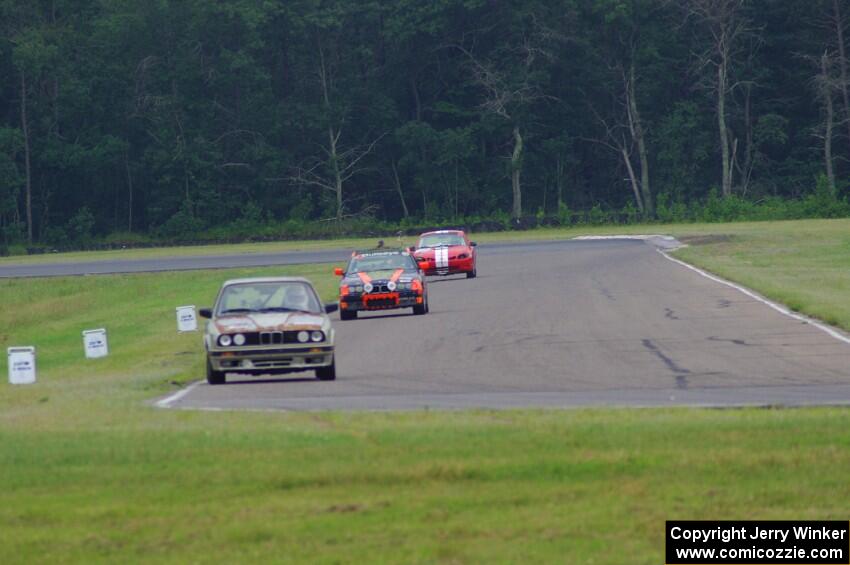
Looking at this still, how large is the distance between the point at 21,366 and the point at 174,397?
4.70m

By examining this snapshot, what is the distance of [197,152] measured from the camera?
91.4 m

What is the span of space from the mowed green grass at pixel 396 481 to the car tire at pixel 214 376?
2141 millimetres

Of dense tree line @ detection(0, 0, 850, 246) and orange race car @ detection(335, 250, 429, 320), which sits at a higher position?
dense tree line @ detection(0, 0, 850, 246)

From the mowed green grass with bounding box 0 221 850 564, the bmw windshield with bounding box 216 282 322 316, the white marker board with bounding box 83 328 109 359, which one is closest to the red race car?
the white marker board with bounding box 83 328 109 359

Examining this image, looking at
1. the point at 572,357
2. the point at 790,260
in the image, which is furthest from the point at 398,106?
the point at 572,357

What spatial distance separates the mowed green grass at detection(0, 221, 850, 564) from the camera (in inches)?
362

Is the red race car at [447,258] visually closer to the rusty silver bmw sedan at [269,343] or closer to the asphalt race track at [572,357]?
the asphalt race track at [572,357]

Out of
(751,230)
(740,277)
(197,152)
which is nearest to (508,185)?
(197,152)

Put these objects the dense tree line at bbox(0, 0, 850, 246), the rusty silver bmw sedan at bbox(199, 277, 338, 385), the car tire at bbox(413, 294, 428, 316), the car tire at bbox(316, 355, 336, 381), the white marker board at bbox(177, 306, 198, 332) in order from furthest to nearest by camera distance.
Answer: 1. the dense tree line at bbox(0, 0, 850, 246)
2. the white marker board at bbox(177, 306, 198, 332)
3. the car tire at bbox(413, 294, 428, 316)
4. the car tire at bbox(316, 355, 336, 381)
5. the rusty silver bmw sedan at bbox(199, 277, 338, 385)

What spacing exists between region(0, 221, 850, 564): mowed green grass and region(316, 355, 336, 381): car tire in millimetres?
2857

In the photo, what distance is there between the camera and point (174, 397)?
16906 millimetres

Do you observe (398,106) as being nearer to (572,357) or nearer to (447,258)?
(447,258)

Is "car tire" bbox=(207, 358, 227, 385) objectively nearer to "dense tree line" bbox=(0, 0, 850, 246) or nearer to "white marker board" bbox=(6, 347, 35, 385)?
"white marker board" bbox=(6, 347, 35, 385)

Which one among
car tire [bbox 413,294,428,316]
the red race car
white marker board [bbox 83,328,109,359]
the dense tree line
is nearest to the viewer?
white marker board [bbox 83,328,109,359]
